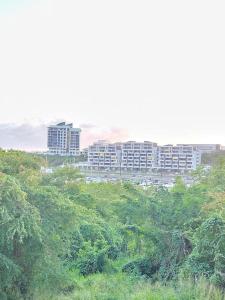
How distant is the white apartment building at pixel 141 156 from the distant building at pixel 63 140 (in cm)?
335

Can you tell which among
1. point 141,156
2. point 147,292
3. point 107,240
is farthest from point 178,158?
point 147,292

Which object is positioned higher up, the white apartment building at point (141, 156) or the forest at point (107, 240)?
the white apartment building at point (141, 156)

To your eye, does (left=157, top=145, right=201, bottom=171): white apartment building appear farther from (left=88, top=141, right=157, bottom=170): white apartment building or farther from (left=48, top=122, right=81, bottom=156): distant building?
(left=48, top=122, right=81, bottom=156): distant building

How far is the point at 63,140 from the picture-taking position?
76625 millimetres

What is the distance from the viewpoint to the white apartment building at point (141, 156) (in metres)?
68.6

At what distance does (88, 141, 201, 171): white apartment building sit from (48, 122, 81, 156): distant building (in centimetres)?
335

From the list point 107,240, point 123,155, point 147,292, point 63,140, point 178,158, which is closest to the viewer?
point 147,292

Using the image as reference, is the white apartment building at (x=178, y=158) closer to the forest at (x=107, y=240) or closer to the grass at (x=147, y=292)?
the forest at (x=107, y=240)

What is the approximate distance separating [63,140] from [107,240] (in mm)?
58481

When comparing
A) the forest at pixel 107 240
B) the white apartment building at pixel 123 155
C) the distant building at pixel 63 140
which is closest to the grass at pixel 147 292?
the forest at pixel 107 240

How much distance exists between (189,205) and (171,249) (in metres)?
1.62

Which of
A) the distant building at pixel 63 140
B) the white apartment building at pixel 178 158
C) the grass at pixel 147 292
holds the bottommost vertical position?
the grass at pixel 147 292

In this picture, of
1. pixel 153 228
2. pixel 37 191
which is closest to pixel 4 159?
pixel 153 228

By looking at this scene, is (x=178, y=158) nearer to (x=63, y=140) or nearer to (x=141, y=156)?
(x=141, y=156)
